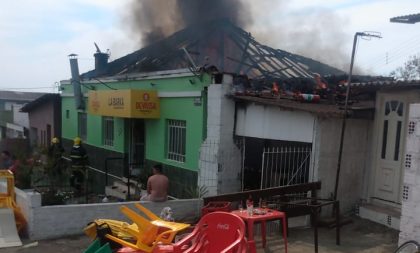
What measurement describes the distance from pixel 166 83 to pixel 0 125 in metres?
28.8

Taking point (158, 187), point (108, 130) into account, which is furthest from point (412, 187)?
point (108, 130)

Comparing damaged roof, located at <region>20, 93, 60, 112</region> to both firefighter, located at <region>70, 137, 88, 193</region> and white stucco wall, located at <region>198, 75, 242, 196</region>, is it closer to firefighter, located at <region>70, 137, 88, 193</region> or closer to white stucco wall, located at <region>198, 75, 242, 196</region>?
firefighter, located at <region>70, 137, 88, 193</region>

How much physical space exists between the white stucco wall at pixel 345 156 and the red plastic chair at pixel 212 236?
137 inches

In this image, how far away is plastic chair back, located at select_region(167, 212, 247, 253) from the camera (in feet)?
16.6

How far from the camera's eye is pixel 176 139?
1169 cm

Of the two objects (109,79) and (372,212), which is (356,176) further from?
(109,79)

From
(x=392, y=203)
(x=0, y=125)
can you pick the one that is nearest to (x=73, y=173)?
(x=392, y=203)

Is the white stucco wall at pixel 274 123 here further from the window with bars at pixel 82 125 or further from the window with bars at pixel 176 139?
the window with bars at pixel 82 125

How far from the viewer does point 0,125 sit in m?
35.4

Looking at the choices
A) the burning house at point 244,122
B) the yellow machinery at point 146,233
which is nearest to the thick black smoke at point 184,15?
the burning house at point 244,122

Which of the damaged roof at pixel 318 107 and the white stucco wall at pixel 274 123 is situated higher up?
the damaged roof at pixel 318 107

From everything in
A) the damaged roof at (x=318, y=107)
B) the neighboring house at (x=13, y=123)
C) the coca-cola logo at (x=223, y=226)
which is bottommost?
the neighboring house at (x=13, y=123)

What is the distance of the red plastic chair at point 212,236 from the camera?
5051 mm

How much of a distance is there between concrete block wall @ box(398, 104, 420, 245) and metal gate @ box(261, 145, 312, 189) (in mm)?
2438
